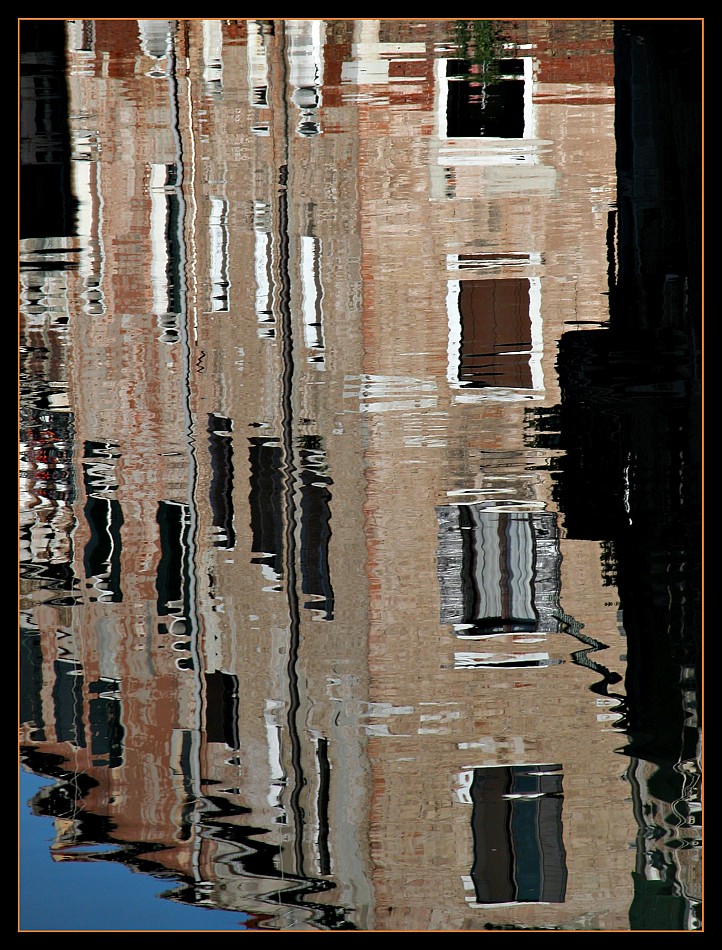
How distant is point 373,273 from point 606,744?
114 cm

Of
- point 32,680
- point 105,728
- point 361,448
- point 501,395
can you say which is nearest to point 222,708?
point 105,728

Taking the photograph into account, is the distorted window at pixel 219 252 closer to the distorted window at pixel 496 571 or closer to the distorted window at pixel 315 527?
the distorted window at pixel 315 527

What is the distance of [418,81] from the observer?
6.28ft

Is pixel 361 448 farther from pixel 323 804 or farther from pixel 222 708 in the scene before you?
pixel 323 804

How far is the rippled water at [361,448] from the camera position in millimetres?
1911

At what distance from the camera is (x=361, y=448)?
75.8 inches

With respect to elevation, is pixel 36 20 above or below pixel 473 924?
above

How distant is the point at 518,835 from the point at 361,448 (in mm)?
900

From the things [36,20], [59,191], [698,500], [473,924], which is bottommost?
[473,924]

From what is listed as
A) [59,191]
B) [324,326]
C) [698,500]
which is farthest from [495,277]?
[59,191]

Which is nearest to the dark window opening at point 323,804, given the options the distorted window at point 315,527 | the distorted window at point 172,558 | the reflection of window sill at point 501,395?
the distorted window at point 315,527

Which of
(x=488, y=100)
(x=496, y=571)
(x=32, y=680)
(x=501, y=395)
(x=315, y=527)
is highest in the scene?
(x=488, y=100)

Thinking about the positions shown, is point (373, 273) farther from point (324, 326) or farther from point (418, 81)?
point (418, 81)

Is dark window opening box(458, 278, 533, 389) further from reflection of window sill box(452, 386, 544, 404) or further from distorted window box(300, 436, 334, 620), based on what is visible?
distorted window box(300, 436, 334, 620)
